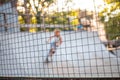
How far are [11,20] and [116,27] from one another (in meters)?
2.33

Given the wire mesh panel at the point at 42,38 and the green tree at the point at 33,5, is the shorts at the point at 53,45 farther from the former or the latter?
the green tree at the point at 33,5

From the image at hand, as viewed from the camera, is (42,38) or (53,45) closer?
(42,38)

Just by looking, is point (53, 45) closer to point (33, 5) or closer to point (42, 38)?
point (42, 38)

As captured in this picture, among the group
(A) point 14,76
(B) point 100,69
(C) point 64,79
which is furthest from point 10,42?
(B) point 100,69

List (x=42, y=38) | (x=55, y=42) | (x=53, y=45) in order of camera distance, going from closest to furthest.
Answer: (x=42, y=38)
(x=55, y=42)
(x=53, y=45)

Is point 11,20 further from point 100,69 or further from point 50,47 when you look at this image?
point 50,47

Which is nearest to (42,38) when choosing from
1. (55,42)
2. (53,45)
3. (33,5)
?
(33,5)

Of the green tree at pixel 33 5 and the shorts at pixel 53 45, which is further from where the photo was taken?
the shorts at pixel 53 45

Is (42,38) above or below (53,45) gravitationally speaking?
above

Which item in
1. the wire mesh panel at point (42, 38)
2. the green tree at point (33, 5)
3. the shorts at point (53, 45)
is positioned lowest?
the shorts at point (53, 45)

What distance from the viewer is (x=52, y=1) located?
3.50 meters

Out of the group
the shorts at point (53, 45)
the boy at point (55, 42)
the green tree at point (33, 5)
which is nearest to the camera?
the green tree at point (33, 5)

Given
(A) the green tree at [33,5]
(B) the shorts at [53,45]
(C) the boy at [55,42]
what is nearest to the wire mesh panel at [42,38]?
(A) the green tree at [33,5]

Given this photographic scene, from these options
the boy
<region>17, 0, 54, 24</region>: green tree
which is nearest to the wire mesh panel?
<region>17, 0, 54, 24</region>: green tree
